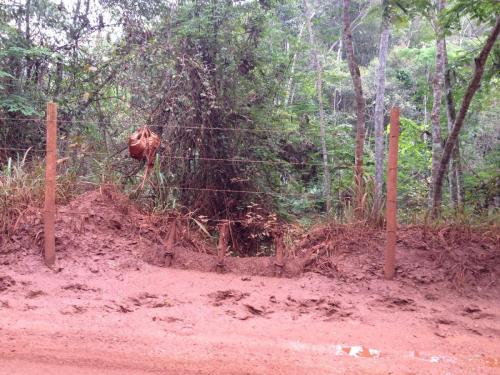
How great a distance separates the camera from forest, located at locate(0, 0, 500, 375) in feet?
12.5

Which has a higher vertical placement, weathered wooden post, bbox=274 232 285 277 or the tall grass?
the tall grass

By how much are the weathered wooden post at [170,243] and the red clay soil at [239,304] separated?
87 mm

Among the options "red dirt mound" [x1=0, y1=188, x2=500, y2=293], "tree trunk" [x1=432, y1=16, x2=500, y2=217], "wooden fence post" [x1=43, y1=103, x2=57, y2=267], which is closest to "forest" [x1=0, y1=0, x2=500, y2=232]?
"tree trunk" [x1=432, y1=16, x2=500, y2=217]

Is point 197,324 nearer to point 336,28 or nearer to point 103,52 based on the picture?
point 103,52

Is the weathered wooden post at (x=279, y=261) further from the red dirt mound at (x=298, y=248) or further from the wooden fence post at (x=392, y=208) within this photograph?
the wooden fence post at (x=392, y=208)

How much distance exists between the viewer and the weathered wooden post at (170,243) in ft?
18.6

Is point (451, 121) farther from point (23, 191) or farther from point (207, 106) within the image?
point (23, 191)

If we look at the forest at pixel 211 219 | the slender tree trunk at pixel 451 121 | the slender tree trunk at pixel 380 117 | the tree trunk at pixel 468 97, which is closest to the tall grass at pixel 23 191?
the forest at pixel 211 219

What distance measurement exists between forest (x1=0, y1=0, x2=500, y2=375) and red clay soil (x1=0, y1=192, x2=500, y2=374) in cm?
2

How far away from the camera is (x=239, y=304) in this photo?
4.68m

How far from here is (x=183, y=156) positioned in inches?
290

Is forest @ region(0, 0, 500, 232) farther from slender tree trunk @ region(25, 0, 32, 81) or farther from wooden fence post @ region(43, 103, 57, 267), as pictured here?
wooden fence post @ region(43, 103, 57, 267)

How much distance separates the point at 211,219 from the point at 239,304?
2260 mm

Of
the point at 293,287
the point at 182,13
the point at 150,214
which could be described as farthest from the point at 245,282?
the point at 182,13
